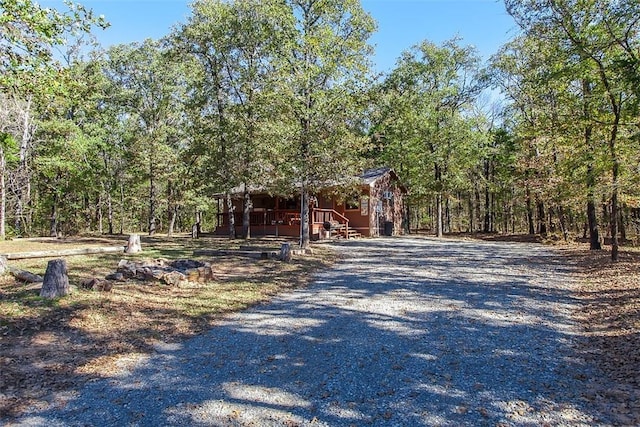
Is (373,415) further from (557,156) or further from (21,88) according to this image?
(557,156)

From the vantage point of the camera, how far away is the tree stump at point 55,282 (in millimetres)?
6519

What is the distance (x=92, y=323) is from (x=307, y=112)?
9415 millimetres

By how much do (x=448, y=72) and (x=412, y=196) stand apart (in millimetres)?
8742

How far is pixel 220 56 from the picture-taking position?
63.4ft

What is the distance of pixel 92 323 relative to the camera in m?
5.62

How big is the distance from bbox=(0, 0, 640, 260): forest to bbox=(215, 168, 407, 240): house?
8.52ft

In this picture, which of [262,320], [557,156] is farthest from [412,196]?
[262,320]

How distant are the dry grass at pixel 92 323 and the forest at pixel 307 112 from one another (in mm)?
3583

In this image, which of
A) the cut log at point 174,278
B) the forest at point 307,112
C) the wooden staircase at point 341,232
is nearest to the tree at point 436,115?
the forest at point 307,112

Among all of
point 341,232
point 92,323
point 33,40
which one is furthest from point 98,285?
point 341,232

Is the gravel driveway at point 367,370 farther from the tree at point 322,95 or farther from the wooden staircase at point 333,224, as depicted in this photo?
the wooden staircase at point 333,224

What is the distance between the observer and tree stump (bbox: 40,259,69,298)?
652 centimetres

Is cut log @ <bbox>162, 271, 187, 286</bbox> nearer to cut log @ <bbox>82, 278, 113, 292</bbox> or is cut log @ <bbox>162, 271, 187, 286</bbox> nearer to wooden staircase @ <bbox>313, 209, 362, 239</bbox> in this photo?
cut log @ <bbox>82, 278, 113, 292</bbox>

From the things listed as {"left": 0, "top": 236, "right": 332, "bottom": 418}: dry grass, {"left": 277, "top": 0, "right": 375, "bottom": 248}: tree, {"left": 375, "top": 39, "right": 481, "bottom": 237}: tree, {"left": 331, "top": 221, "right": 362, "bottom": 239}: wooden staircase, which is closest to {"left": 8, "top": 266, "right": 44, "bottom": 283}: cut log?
{"left": 0, "top": 236, "right": 332, "bottom": 418}: dry grass
